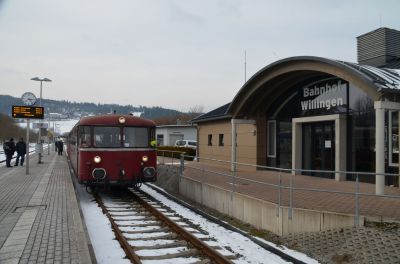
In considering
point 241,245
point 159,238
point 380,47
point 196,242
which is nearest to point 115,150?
point 159,238

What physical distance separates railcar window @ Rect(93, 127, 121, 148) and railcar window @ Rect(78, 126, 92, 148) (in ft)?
0.61

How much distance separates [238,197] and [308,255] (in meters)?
3.65

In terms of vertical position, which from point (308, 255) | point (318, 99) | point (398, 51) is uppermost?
point (398, 51)

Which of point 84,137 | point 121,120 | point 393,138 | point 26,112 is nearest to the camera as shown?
point 393,138

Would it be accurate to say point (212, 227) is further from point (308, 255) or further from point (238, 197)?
point (308, 255)

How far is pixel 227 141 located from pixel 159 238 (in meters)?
13.8

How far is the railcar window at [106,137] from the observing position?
13.6 metres

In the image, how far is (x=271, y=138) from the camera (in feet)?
64.1

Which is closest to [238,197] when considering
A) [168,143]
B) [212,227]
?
[212,227]

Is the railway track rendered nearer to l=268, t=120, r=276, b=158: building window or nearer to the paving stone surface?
the paving stone surface

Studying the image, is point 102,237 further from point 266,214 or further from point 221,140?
point 221,140

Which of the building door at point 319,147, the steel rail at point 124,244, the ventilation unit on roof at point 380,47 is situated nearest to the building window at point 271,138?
the building door at point 319,147

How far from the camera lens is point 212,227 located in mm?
10211

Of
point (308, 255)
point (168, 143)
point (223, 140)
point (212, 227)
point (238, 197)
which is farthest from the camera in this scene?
point (168, 143)
